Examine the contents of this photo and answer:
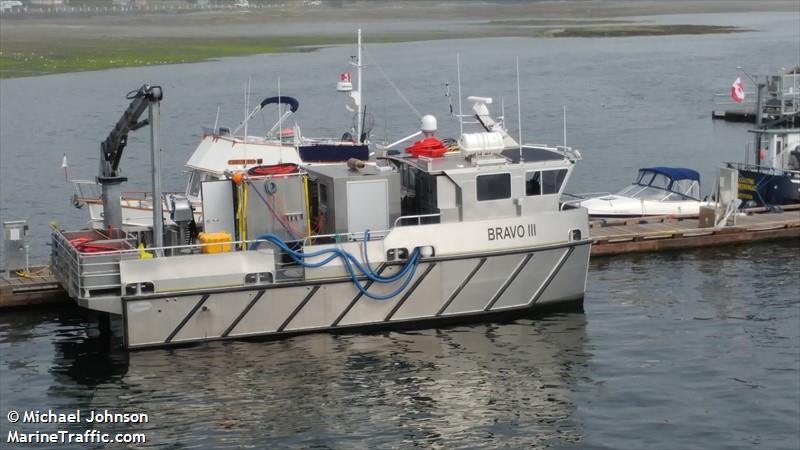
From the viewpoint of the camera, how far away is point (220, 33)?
495ft

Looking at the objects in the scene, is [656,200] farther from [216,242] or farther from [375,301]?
[216,242]

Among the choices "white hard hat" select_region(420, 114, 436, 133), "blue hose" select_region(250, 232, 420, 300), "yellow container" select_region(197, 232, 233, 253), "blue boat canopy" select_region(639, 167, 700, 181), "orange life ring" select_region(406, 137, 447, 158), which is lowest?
"blue hose" select_region(250, 232, 420, 300)

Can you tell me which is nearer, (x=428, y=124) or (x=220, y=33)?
(x=428, y=124)

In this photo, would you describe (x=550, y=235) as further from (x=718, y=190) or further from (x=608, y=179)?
(x=608, y=179)

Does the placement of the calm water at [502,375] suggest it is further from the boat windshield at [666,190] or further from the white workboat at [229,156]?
the boat windshield at [666,190]

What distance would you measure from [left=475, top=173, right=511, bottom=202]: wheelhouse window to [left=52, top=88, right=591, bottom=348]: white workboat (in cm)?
3

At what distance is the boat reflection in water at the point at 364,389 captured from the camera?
21.1 m

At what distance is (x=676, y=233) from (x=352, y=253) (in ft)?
40.5

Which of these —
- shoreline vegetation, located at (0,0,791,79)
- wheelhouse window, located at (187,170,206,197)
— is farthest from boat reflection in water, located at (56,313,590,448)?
shoreline vegetation, located at (0,0,791,79)

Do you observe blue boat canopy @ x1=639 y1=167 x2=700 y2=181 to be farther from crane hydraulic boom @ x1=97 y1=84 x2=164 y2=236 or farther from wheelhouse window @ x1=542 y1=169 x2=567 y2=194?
crane hydraulic boom @ x1=97 y1=84 x2=164 y2=236

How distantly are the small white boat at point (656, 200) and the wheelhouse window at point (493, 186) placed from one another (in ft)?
34.3

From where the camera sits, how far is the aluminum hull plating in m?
24.5

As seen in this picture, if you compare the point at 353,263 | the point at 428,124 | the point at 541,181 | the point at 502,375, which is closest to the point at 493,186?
the point at 541,181

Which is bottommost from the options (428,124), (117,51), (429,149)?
(429,149)
